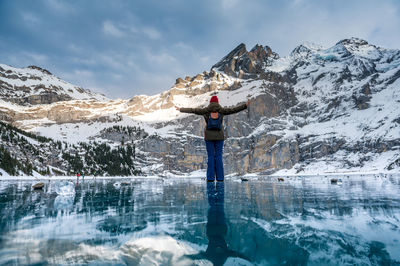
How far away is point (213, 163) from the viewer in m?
10.7

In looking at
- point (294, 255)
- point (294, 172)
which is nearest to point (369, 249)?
point (294, 255)

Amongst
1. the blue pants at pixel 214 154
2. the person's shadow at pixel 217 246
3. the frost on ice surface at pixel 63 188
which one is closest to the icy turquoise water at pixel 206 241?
the person's shadow at pixel 217 246

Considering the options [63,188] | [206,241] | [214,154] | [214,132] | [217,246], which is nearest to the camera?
[217,246]

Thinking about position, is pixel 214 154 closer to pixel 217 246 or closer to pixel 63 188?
pixel 217 246

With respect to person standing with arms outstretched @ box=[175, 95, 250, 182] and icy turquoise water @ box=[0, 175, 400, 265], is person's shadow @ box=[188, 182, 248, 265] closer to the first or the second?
icy turquoise water @ box=[0, 175, 400, 265]

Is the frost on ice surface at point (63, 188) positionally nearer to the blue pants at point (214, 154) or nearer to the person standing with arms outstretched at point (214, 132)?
the blue pants at point (214, 154)

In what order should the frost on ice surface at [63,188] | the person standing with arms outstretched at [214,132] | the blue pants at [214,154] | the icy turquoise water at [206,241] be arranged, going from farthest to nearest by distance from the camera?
the frost on ice surface at [63,188] → the blue pants at [214,154] → the person standing with arms outstretched at [214,132] → the icy turquoise water at [206,241]

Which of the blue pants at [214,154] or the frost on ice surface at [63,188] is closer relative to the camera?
the blue pants at [214,154]

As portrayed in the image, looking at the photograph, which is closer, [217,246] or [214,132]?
[217,246]

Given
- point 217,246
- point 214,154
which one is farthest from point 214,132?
point 217,246

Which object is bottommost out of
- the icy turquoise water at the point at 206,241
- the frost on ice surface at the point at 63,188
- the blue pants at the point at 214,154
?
the icy turquoise water at the point at 206,241

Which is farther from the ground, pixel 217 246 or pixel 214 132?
pixel 214 132

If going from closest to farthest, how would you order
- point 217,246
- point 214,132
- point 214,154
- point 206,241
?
point 217,246 → point 206,241 → point 214,132 → point 214,154

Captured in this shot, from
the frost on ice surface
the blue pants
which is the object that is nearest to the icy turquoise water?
the blue pants
